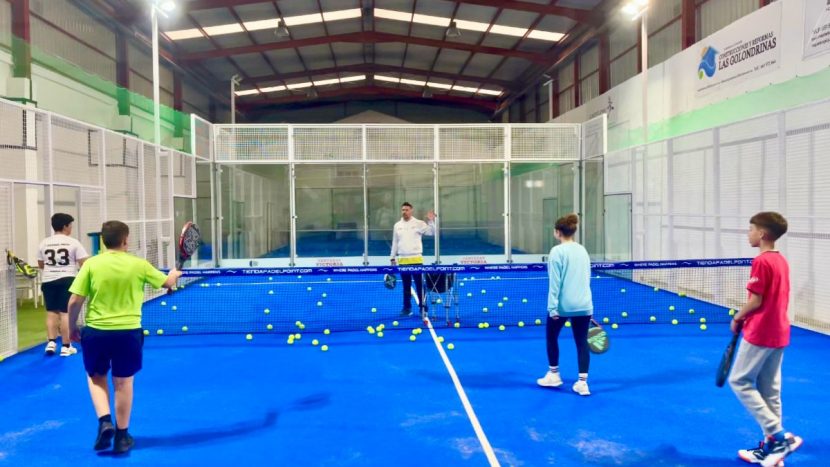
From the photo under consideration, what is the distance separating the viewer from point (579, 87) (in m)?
23.2

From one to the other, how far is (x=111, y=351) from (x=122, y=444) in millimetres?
758

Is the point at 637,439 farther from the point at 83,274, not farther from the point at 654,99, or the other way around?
the point at 654,99

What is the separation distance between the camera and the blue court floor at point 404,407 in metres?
4.74

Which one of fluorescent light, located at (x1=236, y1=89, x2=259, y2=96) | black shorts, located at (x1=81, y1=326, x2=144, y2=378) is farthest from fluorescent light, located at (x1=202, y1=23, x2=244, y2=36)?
black shorts, located at (x1=81, y1=326, x2=144, y2=378)

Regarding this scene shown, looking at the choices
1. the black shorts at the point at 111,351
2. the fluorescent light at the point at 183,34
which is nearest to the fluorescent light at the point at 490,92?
the fluorescent light at the point at 183,34

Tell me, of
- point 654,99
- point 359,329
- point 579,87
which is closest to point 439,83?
point 579,87

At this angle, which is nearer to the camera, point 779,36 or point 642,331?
point 642,331

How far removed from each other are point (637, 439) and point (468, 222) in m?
15.3

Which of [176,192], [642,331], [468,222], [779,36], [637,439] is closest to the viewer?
[637,439]

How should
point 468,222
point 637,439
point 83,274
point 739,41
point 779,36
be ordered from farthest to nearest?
point 468,222
point 739,41
point 779,36
point 637,439
point 83,274

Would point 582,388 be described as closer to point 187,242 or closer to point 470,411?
point 470,411

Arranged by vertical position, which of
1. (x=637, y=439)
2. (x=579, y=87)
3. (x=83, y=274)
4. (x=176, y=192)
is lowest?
(x=637, y=439)

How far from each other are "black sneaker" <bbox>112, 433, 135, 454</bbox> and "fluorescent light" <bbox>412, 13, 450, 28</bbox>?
62.2 feet

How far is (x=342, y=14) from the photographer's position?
69.5 ft
